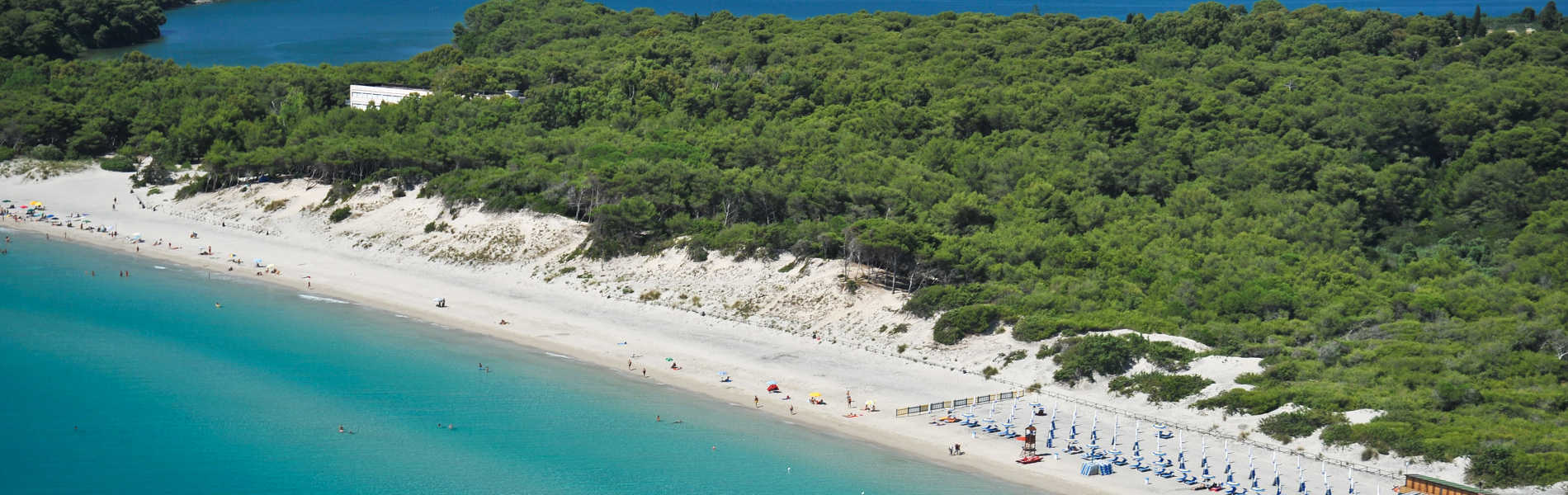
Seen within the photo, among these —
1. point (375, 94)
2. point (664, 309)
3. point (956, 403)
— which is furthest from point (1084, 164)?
point (375, 94)

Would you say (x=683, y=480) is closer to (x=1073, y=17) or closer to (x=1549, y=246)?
(x=1549, y=246)

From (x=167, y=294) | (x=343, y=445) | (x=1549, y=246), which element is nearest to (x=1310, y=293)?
(x=1549, y=246)

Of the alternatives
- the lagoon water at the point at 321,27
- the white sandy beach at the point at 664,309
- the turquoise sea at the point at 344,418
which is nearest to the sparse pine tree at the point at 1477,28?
the white sandy beach at the point at 664,309

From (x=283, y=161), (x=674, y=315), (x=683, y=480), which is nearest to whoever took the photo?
(x=683, y=480)

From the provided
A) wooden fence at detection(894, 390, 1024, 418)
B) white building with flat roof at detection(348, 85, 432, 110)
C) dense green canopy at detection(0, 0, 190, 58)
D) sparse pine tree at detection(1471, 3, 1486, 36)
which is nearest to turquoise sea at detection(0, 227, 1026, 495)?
wooden fence at detection(894, 390, 1024, 418)

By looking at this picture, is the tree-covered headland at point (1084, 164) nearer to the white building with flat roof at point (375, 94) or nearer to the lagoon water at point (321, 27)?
the white building with flat roof at point (375, 94)

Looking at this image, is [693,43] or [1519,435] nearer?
[1519,435]
